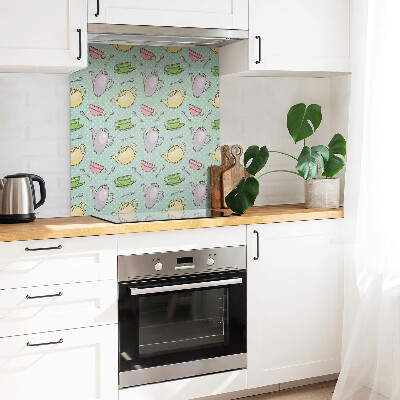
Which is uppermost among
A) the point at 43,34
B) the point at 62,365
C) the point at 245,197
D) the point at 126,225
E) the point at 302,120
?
the point at 43,34

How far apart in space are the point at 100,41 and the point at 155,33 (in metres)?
0.31

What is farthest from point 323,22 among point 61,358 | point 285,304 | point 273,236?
point 61,358

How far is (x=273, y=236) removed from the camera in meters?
3.42

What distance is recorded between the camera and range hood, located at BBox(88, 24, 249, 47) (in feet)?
10.6

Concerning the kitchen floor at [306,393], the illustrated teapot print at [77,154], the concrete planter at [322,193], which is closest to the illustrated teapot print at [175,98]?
the illustrated teapot print at [77,154]

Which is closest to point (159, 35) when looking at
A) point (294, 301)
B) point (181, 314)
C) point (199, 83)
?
point (199, 83)

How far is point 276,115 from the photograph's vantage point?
3986 mm

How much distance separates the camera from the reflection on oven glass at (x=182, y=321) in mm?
3197

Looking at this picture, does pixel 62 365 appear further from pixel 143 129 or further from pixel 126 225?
pixel 143 129

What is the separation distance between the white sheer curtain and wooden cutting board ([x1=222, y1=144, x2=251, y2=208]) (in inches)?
24.4

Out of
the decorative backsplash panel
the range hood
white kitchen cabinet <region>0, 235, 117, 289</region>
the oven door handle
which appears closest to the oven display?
the oven door handle

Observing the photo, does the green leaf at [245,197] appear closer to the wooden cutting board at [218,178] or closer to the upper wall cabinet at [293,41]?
the wooden cutting board at [218,178]

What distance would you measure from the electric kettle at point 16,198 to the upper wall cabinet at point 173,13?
803 mm

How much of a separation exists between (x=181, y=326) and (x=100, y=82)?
1.31m
